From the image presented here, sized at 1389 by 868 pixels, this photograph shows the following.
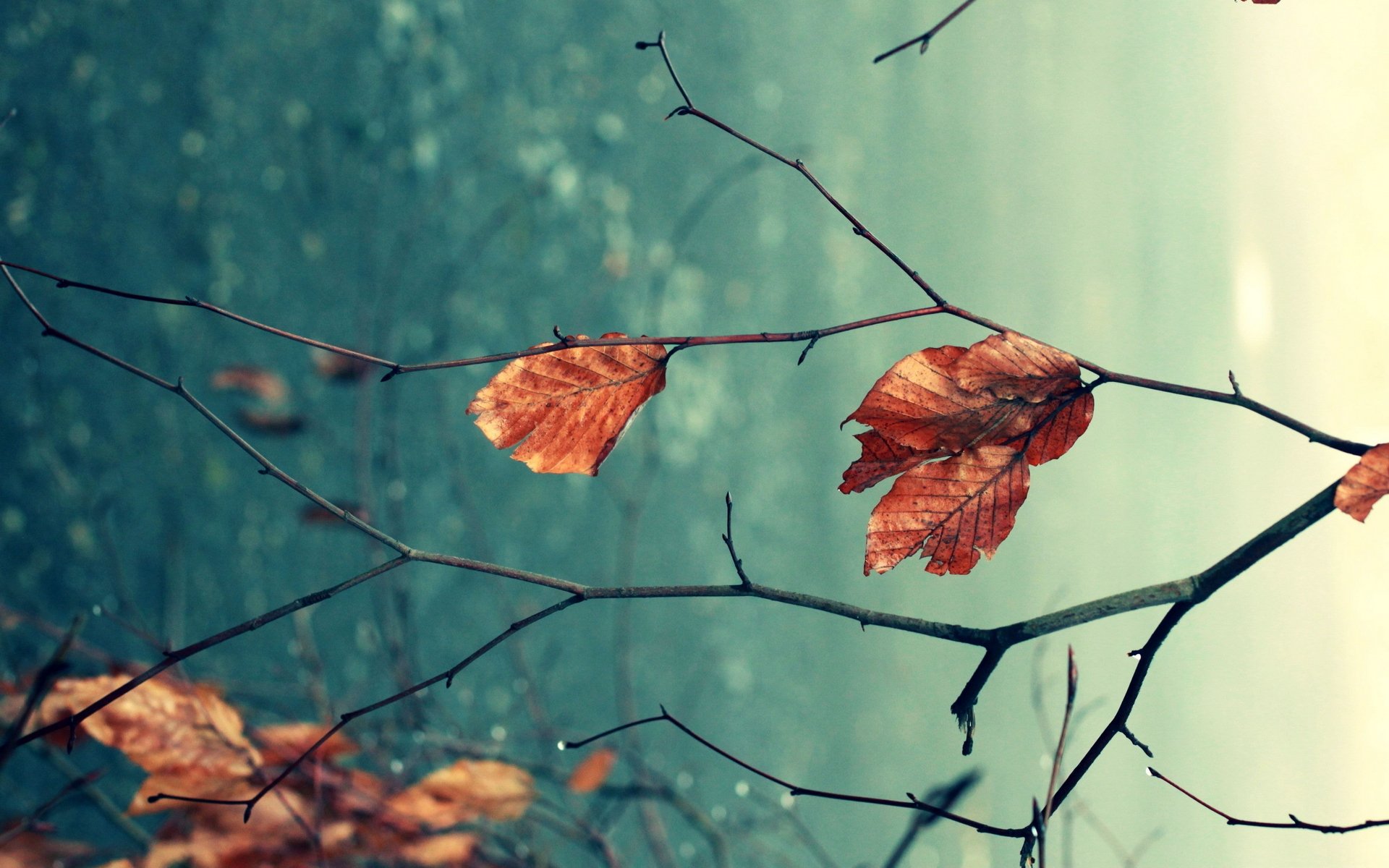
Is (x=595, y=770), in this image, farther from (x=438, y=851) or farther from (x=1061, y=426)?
(x=1061, y=426)

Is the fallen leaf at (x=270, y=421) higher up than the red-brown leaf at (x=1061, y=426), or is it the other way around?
the fallen leaf at (x=270, y=421)

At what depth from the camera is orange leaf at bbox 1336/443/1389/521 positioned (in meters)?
0.14

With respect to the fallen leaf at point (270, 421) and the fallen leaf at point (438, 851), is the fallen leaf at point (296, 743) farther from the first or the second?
the fallen leaf at point (270, 421)

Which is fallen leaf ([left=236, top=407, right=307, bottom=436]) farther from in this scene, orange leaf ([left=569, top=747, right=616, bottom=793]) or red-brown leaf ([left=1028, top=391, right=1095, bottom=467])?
red-brown leaf ([left=1028, top=391, right=1095, bottom=467])

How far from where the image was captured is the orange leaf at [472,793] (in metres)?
0.37

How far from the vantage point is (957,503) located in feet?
0.60

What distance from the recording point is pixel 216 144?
0.77 meters

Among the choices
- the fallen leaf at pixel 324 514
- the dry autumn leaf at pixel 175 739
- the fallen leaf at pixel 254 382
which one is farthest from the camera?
the fallen leaf at pixel 254 382

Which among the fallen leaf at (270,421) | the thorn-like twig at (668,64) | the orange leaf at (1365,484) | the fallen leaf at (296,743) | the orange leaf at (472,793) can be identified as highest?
the fallen leaf at (270,421)

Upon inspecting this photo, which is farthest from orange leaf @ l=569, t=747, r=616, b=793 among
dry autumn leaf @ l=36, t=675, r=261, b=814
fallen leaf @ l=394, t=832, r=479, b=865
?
dry autumn leaf @ l=36, t=675, r=261, b=814

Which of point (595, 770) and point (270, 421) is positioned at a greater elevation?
point (270, 421)

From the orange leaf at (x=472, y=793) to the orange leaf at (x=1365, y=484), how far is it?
0.34 metres

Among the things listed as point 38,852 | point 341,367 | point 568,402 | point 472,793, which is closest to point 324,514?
point 341,367

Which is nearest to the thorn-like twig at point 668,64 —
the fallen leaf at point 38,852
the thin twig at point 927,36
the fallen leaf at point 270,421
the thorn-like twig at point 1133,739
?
the thin twig at point 927,36
